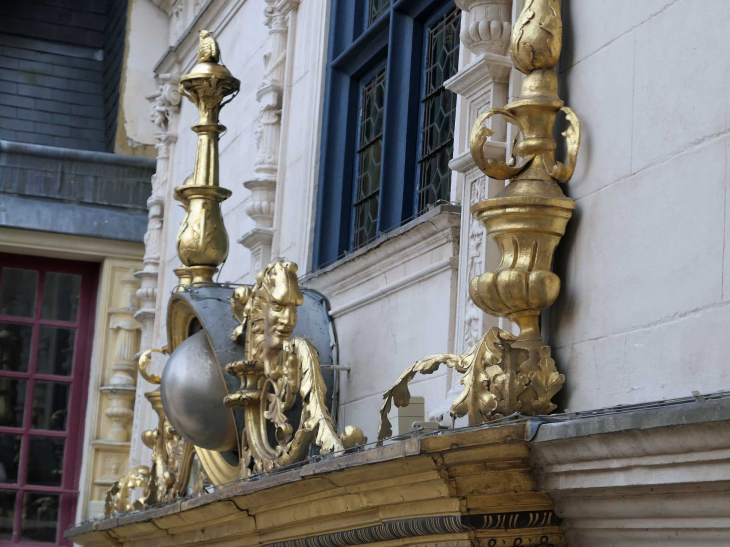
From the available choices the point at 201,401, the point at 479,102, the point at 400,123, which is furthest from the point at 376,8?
the point at 479,102

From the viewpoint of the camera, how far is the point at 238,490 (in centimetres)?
439

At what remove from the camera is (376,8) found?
20.1ft

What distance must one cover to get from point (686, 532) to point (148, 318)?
6658 millimetres

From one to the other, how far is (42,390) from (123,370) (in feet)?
2.18

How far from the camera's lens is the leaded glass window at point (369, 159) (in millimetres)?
5801

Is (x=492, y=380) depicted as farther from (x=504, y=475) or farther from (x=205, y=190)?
(x=205, y=190)

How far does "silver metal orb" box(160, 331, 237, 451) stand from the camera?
5.20 metres

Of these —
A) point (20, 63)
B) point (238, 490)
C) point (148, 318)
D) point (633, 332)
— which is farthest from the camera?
point (20, 63)

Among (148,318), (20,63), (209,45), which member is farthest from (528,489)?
(20,63)

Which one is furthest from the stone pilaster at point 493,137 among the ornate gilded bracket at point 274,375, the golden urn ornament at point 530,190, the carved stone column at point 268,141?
the carved stone column at point 268,141

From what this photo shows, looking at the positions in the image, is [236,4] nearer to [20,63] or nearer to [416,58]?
[416,58]

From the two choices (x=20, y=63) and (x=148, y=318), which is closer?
(x=148, y=318)

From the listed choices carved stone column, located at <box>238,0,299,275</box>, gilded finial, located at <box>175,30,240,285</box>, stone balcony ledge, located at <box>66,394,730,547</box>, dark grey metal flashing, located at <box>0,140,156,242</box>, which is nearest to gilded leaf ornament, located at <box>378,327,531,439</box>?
stone balcony ledge, located at <box>66,394,730,547</box>

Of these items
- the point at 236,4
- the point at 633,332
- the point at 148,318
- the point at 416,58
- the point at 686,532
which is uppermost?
the point at 236,4
